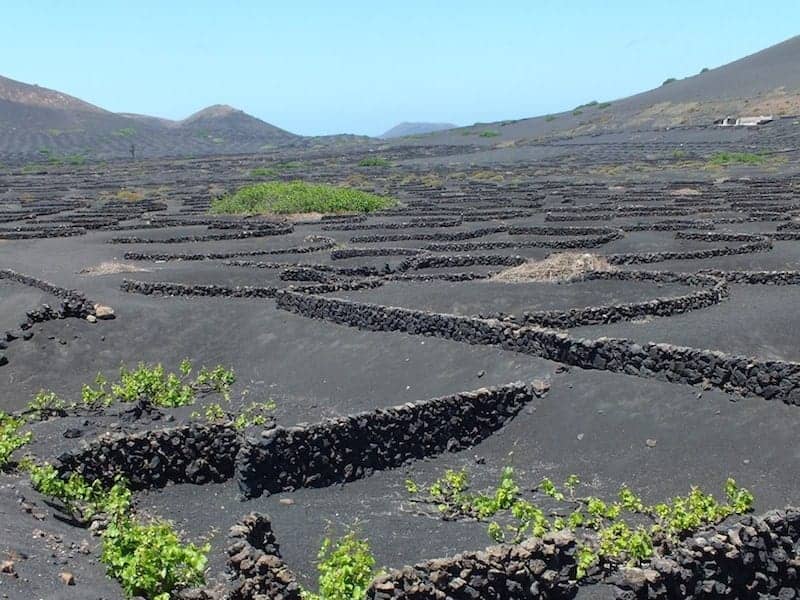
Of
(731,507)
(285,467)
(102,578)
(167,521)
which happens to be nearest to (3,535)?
(102,578)

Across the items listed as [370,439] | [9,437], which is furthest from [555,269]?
[9,437]

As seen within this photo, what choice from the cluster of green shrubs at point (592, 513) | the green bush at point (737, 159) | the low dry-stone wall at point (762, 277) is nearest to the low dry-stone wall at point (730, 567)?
the cluster of green shrubs at point (592, 513)

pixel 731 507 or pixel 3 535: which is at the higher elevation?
pixel 3 535

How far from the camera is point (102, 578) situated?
37.5 ft

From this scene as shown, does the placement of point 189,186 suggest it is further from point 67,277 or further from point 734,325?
point 734,325

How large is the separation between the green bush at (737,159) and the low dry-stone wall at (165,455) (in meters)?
78.0

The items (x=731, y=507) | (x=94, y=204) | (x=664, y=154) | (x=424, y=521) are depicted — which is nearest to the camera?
A: (x=731, y=507)

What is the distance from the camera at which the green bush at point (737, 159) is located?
8694 cm

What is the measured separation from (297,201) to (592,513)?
1860 inches

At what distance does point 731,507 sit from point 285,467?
7.78 m

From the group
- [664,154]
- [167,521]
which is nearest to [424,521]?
[167,521]

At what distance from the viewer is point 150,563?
10914 millimetres

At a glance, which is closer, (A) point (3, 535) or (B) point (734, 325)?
(A) point (3, 535)

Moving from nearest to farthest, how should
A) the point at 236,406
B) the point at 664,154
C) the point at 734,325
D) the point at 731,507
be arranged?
the point at 731,507 < the point at 236,406 < the point at 734,325 < the point at 664,154
